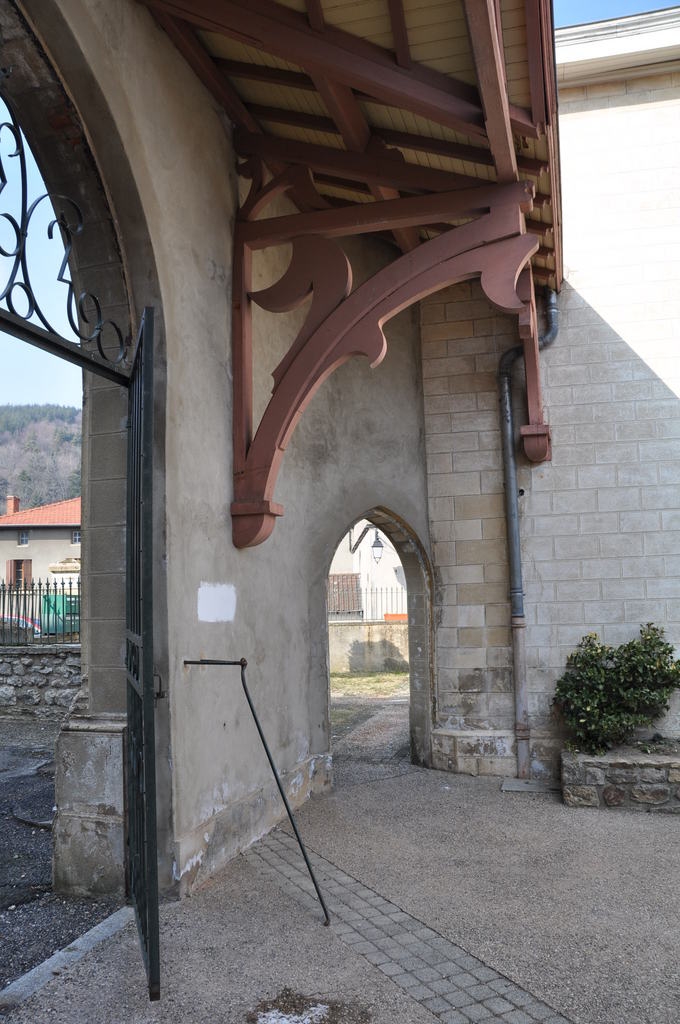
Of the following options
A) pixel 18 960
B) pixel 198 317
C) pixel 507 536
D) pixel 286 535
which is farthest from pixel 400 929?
pixel 507 536

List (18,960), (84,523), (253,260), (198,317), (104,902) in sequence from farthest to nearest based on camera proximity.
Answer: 1. (253,260)
2. (198,317)
3. (84,523)
4. (104,902)
5. (18,960)

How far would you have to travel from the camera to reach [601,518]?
22.1 ft

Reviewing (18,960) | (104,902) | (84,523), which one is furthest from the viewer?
(84,523)

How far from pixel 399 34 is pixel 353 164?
44.8 inches

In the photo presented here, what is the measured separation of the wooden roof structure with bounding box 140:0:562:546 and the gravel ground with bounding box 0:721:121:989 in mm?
2055

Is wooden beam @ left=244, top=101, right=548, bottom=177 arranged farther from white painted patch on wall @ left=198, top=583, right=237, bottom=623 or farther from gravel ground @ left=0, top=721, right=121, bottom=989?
gravel ground @ left=0, top=721, right=121, bottom=989

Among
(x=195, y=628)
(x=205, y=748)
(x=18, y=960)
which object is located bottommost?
(x=18, y=960)

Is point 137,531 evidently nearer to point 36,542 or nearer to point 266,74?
point 266,74

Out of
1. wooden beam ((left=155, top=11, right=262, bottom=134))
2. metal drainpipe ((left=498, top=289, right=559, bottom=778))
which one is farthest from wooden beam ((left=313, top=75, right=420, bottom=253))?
metal drainpipe ((left=498, top=289, right=559, bottom=778))

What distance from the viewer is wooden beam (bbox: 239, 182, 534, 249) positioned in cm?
454

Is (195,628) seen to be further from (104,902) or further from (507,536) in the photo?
(507,536)

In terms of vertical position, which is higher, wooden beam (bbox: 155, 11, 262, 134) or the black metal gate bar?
wooden beam (bbox: 155, 11, 262, 134)

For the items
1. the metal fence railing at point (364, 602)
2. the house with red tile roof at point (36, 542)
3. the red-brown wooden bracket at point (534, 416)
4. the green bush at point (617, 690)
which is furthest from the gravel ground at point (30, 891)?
the house with red tile roof at point (36, 542)

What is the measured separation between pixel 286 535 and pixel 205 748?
6.16 feet
